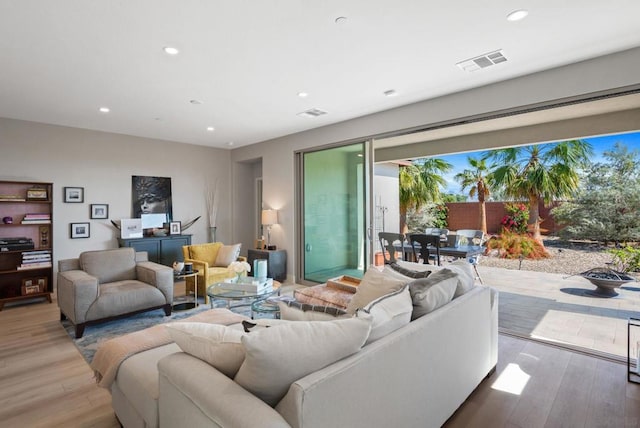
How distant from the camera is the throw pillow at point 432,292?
71.6 inches

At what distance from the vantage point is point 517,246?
23.6ft

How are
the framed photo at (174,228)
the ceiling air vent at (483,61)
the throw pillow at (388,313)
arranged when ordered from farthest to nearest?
the framed photo at (174,228) < the ceiling air vent at (483,61) < the throw pillow at (388,313)

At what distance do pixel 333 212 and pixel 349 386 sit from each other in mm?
4105

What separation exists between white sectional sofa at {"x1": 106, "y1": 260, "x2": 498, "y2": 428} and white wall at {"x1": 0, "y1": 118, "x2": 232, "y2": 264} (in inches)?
175

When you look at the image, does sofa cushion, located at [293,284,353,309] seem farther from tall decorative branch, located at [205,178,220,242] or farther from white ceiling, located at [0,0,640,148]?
tall decorative branch, located at [205,178,220,242]

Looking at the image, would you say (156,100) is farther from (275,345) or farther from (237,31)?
(275,345)

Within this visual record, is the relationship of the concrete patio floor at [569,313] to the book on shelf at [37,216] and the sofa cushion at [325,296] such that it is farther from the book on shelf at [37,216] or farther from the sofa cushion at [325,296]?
the book on shelf at [37,216]

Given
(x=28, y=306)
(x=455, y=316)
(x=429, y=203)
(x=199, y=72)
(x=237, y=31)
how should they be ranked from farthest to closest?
(x=429, y=203), (x=28, y=306), (x=199, y=72), (x=237, y=31), (x=455, y=316)

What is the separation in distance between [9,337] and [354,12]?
456 centimetres

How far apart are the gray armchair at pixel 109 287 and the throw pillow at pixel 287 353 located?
3047mm

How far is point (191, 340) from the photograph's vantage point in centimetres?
141

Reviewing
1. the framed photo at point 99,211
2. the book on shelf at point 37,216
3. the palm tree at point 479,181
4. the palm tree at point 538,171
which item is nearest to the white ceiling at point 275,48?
the book on shelf at point 37,216

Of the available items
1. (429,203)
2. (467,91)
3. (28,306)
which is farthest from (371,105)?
(28,306)

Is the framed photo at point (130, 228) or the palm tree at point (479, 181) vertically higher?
the palm tree at point (479, 181)
